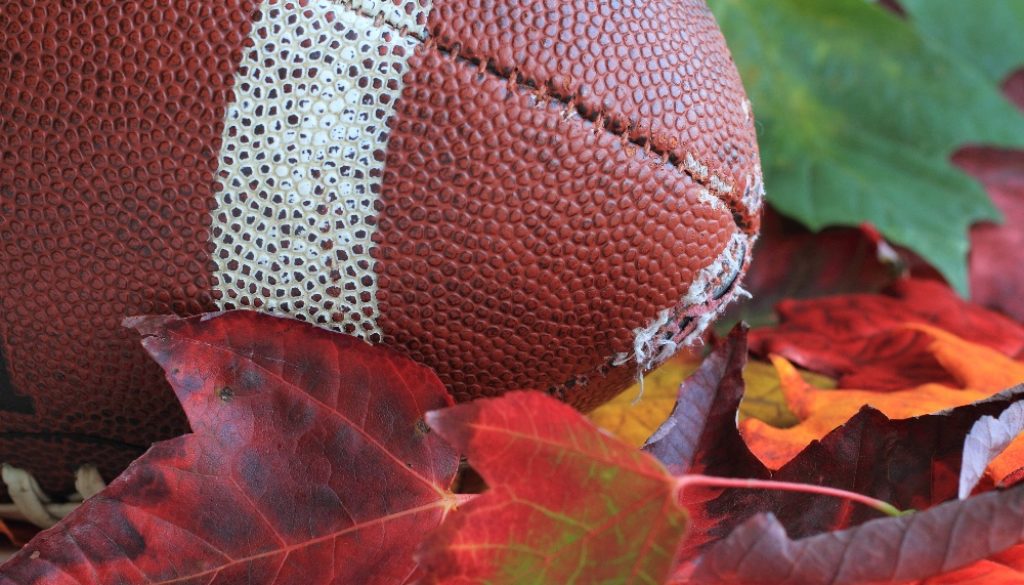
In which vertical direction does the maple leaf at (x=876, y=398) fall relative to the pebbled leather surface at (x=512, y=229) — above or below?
below

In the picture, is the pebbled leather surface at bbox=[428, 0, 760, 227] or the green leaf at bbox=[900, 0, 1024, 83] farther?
the green leaf at bbox=[900, 0, 1024, 83]

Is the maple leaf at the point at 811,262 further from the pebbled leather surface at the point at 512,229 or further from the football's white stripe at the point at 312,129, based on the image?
the football's white stripe at the point at 312,129

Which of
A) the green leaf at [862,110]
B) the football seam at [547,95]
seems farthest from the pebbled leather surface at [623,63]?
the green leaf at [862,110]

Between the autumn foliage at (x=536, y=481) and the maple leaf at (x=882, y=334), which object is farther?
the maple leaf at (x=882, y=334)

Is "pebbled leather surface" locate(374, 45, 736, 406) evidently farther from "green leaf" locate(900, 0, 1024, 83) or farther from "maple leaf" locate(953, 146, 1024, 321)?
"green leaf" locate(900, 0, 1024, 83)

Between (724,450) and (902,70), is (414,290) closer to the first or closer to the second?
(724,450)

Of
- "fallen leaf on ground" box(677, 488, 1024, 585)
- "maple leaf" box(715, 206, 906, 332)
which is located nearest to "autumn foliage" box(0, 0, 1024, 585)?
"fallen leaf on ground" box(677, 488, 1024, 585)
